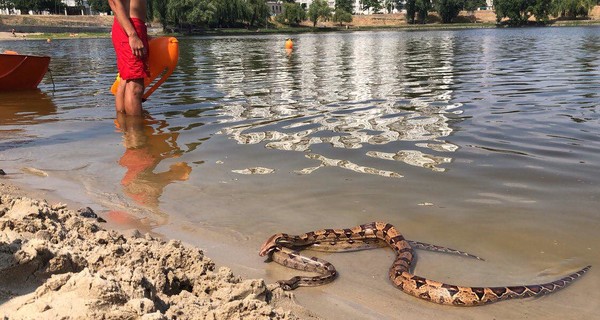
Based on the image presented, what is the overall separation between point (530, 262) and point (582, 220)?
122 centimetres

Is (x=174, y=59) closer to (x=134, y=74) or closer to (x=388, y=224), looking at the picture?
(x=134, y=74)

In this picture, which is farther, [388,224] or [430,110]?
[430,110]

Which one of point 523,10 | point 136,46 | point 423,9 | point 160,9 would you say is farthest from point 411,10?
point 136,46

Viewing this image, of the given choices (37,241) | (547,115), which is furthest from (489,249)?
(547,115)

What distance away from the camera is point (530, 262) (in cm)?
475

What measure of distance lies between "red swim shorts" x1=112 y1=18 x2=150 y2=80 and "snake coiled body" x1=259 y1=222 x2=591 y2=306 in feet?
20.7

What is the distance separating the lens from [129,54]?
9906 mm

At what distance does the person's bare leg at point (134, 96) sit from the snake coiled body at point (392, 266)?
6.67m

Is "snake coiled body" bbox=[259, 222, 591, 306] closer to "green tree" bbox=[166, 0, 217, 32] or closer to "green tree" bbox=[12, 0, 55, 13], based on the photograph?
"green tree" bbox=[166, 0, 217, 32]

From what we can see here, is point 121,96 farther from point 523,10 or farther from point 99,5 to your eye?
point 99,5

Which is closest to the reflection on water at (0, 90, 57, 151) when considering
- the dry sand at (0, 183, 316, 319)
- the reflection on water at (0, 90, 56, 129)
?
the reflection on water at (0, 90, 56, 129)

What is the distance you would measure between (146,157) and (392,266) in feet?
16.7

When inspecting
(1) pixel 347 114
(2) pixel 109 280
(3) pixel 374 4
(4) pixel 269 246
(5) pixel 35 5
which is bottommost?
(4) pixel 269 246

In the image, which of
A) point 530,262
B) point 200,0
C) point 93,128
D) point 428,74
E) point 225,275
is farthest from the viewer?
point 200,0
